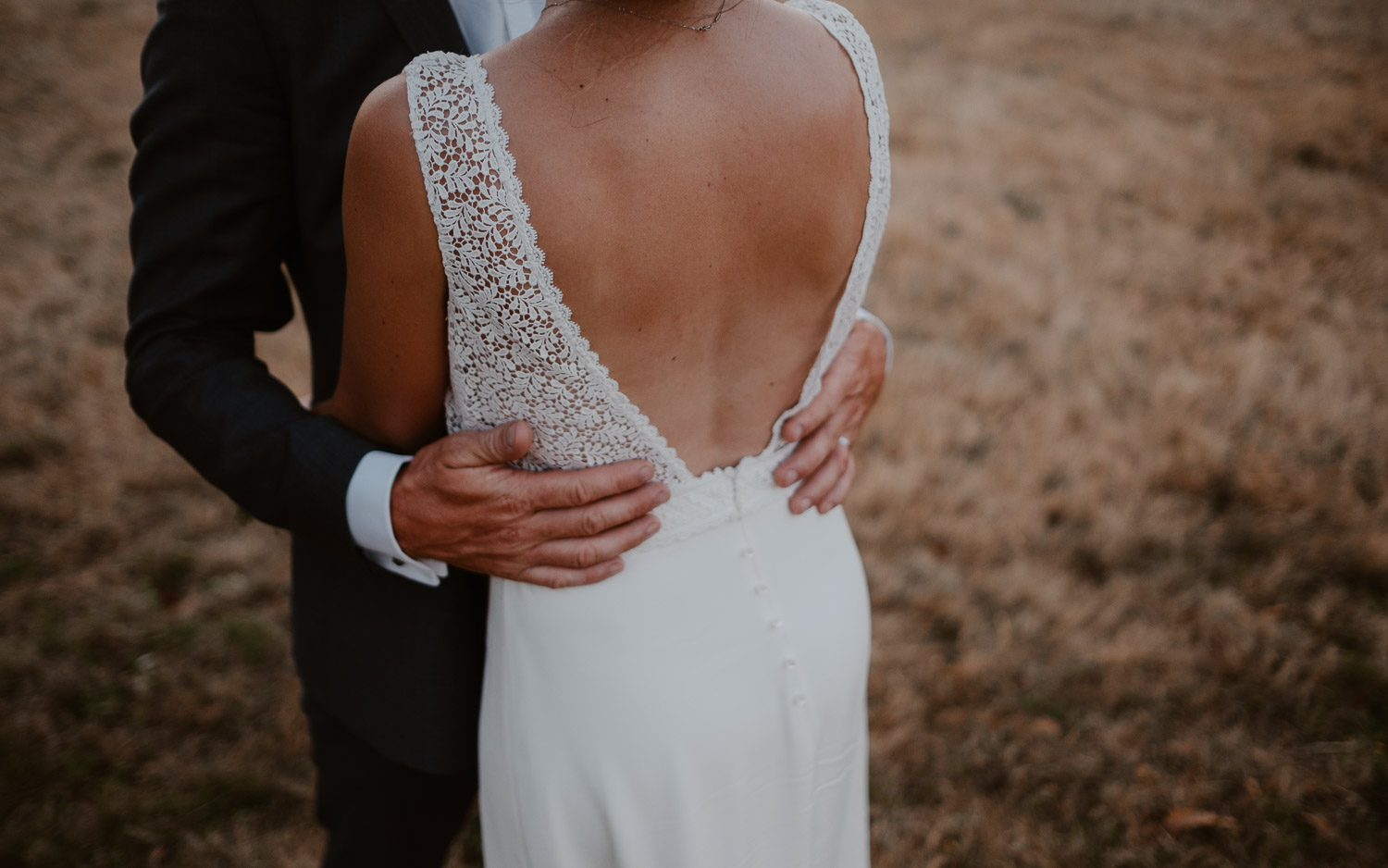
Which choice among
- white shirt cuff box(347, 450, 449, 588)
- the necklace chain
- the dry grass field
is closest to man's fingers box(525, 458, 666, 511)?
white shirt cuff box(347, 450, 449, 588)

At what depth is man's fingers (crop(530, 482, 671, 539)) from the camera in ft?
4.03

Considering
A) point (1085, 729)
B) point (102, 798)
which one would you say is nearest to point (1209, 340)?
point (1085, 729)

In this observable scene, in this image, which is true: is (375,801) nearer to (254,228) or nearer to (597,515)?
(597,515)

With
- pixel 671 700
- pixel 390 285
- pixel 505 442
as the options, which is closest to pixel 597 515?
pixel 505 442

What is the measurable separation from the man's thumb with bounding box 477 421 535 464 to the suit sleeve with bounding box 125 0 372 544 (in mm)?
258

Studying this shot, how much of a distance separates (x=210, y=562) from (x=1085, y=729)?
336cm

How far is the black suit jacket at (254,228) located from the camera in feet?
3.91

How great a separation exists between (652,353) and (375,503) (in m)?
0.51

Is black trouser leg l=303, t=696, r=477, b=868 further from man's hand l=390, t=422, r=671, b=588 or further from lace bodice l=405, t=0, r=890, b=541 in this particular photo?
lace bodice l=405, t=0, r=890, b=541

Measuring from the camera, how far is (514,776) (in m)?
1.34

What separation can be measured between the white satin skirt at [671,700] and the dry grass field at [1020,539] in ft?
4.74

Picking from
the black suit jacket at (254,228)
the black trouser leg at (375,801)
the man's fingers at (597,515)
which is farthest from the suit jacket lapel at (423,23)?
the black trouser leg at (375,801)

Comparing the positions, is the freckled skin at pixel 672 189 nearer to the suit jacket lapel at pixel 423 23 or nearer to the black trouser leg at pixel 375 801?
the suit jacket lapel at pixel 423 23

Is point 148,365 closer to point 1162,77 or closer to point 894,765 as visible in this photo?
point 894,765
